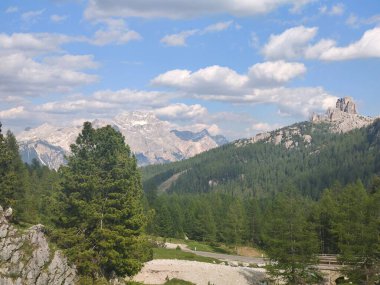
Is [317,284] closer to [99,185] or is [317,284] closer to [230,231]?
[99,185]

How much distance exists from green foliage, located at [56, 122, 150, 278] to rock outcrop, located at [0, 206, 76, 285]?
68.3 inches

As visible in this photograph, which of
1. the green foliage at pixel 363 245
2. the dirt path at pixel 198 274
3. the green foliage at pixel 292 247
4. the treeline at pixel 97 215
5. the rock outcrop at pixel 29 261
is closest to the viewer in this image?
the rock outcrop at pixel 29 261

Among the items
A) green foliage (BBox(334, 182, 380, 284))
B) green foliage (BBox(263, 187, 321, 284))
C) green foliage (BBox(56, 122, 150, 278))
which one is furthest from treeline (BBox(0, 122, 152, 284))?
green foliage (BBox(334, 182, 380, 284))

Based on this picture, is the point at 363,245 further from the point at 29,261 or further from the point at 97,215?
the point at 29,261

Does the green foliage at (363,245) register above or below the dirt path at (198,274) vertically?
above

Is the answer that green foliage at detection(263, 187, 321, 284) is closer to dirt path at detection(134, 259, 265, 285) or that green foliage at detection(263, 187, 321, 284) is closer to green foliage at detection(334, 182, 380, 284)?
green foliage at detection(334, 182, 380, 284)

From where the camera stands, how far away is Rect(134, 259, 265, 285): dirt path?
165 feet

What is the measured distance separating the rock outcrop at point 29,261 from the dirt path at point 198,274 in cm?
1305

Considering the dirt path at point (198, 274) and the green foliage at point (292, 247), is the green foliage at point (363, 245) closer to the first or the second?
the green foliage at point (292, 247)

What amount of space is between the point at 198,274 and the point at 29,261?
2095 centimetres

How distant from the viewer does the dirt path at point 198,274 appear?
50.4 metres

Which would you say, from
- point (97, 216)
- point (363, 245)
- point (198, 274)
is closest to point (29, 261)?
point (97, 216)

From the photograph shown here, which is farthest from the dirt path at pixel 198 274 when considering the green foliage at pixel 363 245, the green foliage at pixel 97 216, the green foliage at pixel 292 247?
the green foliage at pixel 363 245

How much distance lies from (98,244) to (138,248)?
203 inches
